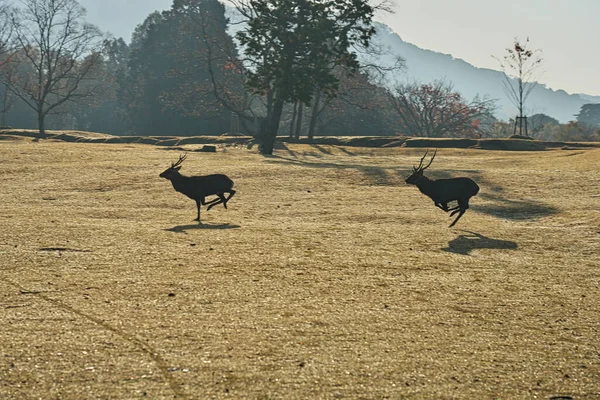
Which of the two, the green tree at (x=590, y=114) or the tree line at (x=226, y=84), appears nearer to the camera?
the tree line at (x=226, y=84)

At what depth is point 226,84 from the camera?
232 ft

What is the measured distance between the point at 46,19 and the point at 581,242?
2442 inches

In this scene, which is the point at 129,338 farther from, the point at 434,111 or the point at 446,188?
the point at 434,111

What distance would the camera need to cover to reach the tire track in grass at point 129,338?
6296 millimetres

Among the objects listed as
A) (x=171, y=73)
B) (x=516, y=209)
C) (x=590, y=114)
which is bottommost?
(x=516, y=209)

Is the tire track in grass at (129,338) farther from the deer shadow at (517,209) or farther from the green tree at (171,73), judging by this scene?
the green tree at (171,73)

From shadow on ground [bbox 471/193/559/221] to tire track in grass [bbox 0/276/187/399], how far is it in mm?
13918

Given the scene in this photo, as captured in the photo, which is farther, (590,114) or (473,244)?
(590,114)

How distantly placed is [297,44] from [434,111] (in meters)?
45.0

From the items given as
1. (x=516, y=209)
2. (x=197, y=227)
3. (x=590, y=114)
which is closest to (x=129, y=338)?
(x=197, y=227)

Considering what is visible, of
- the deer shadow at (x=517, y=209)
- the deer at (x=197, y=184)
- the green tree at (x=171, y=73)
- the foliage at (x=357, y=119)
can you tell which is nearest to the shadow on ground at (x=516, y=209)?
the deer shadow at (x=517, y=209)

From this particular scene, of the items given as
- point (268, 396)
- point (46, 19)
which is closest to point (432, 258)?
point (268, 396)

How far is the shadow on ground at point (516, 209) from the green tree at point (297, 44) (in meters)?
19.4

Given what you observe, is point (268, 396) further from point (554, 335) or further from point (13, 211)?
point (13, 211)
